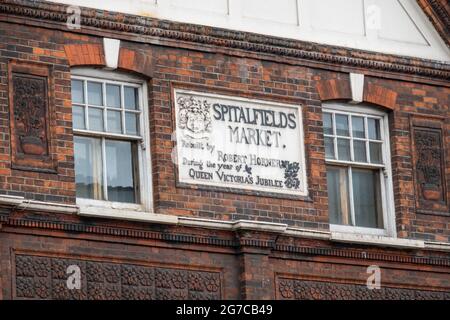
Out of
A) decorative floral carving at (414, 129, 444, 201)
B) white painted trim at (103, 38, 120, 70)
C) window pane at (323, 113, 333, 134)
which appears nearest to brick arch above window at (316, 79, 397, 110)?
window pane at (323, 113, 333, 134)

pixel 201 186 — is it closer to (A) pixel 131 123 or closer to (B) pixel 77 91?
(A) pixel 131 123

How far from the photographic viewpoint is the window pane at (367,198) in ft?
102

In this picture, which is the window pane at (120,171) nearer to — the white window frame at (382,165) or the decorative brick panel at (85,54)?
the decorative brick panel at (85,54)

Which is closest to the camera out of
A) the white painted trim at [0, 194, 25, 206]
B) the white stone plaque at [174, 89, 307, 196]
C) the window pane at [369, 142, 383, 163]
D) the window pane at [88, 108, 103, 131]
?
the white painted trim at [0, 194, 25, 206]

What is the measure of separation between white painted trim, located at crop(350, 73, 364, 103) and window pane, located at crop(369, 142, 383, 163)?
2.41 ft

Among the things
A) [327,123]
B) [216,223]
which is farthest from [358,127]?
[216,223]

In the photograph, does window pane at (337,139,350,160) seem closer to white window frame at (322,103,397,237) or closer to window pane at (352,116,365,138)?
white window frame at (322,103,397,237)

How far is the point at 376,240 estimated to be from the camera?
30500mm

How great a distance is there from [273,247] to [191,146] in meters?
1.80

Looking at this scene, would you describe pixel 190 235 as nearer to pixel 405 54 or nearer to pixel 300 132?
pixel 300 132

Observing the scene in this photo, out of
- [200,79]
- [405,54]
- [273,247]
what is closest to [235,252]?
[273,247]

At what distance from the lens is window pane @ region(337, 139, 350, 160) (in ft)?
102

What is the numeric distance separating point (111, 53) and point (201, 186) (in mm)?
2205

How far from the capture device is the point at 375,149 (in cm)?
3144
